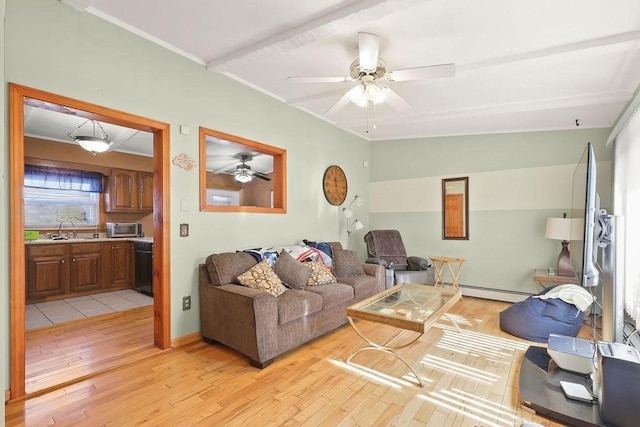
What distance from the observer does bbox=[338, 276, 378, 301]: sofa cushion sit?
3.60m

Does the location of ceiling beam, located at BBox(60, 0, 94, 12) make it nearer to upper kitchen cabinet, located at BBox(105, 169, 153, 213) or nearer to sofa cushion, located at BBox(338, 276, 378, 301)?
sofa cushion, located at BBox(338, 276, 378, 301)

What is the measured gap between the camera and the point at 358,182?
565 cm

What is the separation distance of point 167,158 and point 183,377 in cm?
184

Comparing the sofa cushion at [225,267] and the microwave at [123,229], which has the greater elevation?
the microwave at [123,229]

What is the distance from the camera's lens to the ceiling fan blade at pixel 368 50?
2428mm

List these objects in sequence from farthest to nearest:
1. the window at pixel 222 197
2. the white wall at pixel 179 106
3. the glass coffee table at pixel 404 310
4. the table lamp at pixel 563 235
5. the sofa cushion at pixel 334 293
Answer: the window at pixel 222 197 → the table lamp at pixel 563 235 → the sofa cushion at pixel 334 293 → the glass coffee table at pixel 404 310 → the white wall at pixel 179 106

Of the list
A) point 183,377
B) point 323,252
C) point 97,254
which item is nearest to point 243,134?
point 323,252

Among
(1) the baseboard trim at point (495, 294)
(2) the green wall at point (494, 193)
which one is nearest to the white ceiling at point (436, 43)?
(2) the green wall at point (494, 193)

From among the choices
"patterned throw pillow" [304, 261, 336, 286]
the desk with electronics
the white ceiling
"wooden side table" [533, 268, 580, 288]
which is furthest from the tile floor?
"wooden side table" [533, 268, 580, 288]

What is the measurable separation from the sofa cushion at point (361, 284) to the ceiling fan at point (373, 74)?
190cm

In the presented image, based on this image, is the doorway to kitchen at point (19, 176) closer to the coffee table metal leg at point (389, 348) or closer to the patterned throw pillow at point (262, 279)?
the patterned throw pillow at point (262, 279)

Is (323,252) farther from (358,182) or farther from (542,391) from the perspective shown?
(542,391)

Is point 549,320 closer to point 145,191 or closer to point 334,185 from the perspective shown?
point 334,185

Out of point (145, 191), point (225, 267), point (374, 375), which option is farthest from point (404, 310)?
point (145, 191)
